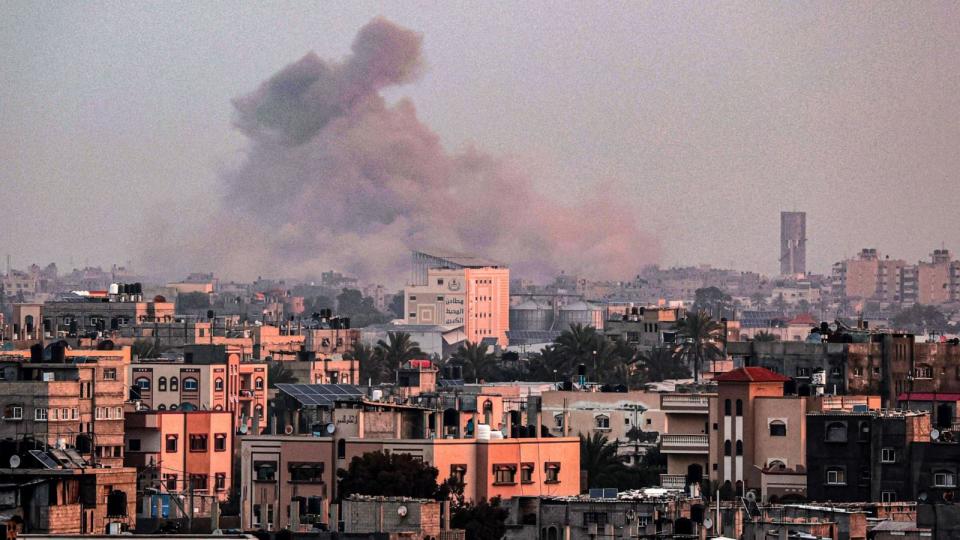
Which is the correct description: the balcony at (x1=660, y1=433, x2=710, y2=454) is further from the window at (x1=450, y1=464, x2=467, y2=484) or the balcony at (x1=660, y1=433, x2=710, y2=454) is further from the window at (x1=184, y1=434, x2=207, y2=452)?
the window at (x1=450, y1=464, x2=467, y2=484)

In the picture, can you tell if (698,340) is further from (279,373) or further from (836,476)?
(836,476)

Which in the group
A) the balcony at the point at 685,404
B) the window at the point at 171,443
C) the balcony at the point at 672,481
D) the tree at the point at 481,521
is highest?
Result: the balcony at the point at 685,404

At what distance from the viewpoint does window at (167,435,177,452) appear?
59.6 metres

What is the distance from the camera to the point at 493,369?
112250 mm

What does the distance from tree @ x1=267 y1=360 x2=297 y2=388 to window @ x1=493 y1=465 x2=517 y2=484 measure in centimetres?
3771

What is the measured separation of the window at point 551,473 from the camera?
5278 cm

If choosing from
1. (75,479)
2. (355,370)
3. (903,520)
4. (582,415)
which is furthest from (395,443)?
(355,370)

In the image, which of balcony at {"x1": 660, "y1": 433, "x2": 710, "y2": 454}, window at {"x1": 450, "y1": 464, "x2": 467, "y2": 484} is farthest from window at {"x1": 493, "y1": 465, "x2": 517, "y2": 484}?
balcony at {"x1": 660, "y1": 433, "x2": 710, "y2": 454}

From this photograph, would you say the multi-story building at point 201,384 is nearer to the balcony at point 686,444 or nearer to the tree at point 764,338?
the balcony at point 686,444

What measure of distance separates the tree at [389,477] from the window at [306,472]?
57.0 inches

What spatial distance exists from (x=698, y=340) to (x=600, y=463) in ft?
172

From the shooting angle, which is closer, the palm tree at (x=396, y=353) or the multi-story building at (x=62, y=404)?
the multi-story building at (x=62, y=404)

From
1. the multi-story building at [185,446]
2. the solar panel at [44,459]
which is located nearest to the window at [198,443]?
the multi-story building at [185,446]

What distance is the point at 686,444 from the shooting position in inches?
2446
